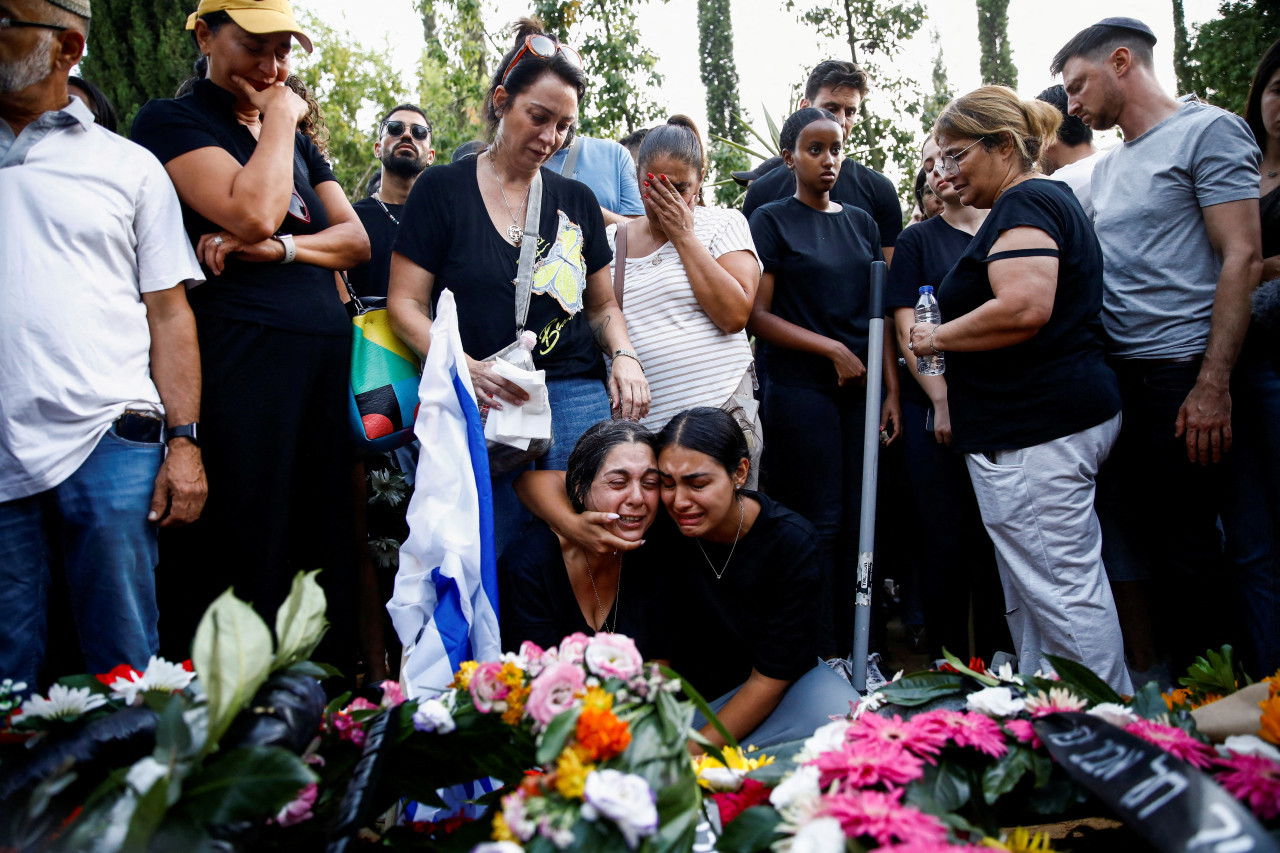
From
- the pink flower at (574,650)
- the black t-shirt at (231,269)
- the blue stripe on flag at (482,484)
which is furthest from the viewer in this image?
the black t-shirt at (231,269)

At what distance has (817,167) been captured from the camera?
139 inches

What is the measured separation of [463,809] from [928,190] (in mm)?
3730

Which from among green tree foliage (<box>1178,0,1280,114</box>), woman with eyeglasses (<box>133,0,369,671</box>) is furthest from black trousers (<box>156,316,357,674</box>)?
green tree foliage (<box>1178,0,1280,114</box>)

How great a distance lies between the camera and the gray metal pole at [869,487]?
10.1ft

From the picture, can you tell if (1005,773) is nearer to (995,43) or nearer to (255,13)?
(255,13)

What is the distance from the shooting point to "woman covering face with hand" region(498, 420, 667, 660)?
2490 millimetres

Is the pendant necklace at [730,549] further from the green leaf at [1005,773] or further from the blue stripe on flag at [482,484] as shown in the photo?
the green leaf at [1005,773]

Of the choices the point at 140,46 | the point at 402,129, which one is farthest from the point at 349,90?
the point at 402,129

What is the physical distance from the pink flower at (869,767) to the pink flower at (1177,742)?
0.33 m

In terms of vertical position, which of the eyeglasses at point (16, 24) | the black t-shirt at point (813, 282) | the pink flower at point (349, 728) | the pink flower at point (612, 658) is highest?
the eyeglasses at point (16, 24)

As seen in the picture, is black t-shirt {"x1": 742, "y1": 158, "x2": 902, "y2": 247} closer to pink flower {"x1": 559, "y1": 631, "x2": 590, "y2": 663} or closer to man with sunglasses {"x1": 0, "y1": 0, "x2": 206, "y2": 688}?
man with sunglasses {"x1": 0, "y1": 0, "x2": 206, "y2": 688}

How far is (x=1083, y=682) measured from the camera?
1.60 metres

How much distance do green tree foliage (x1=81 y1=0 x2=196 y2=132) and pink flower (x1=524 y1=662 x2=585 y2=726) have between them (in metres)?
12.2

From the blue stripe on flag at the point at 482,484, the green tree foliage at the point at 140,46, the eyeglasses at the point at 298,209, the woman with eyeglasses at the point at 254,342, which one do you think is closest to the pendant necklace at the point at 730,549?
the blue stripe on flag at the point at 482,484
